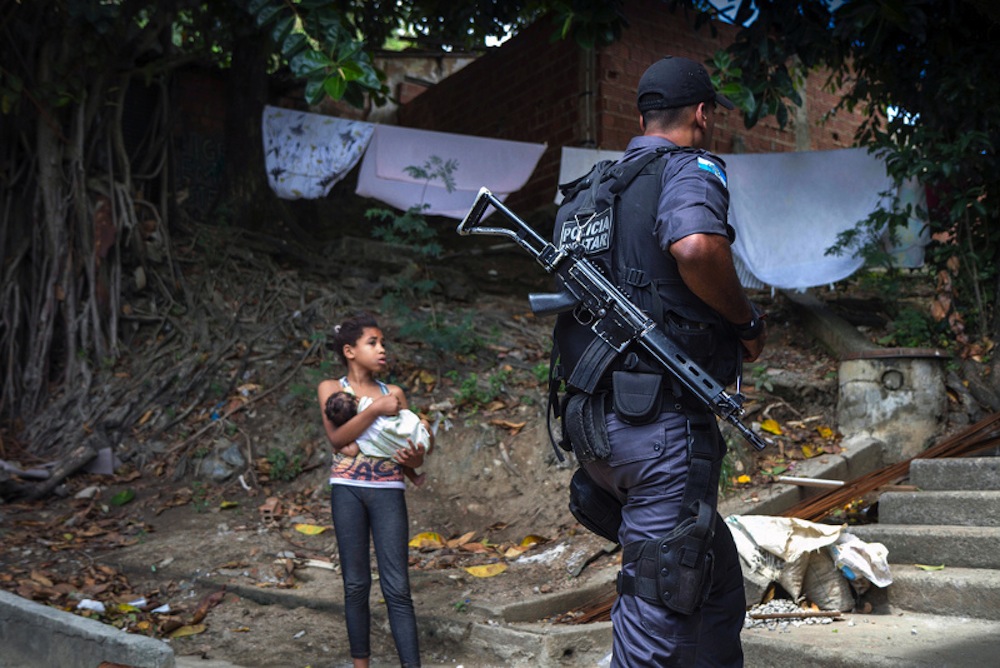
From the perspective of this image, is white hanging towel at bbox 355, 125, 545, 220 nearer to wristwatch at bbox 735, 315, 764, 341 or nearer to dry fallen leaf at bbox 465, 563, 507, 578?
dry fallen leaf at bbox 465, 563, 507, 578

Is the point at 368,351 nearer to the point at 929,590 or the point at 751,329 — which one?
the point at 751,329

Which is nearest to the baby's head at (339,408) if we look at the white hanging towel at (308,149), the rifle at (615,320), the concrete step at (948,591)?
the rifle at (615,320)

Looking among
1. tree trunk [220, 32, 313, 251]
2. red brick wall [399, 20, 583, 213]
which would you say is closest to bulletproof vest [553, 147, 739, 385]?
red brick wall [399, 20, 583, 213]

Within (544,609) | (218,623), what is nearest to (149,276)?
(218,623)

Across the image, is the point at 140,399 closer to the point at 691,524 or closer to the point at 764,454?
the point at 764,454

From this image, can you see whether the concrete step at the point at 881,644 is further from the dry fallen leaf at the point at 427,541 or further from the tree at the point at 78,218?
the tree at the point at 78,218

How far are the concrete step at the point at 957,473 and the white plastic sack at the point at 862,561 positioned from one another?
903 mm

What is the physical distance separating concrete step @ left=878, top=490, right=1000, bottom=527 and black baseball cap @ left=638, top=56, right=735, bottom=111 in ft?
9.45

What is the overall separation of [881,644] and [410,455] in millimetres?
1984

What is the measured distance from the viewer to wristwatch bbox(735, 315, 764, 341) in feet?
8.27

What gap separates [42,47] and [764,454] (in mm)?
6538

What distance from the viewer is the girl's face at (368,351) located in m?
4.00

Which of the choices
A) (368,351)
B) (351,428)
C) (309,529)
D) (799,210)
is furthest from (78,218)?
(799,210)

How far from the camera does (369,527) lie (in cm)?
385
